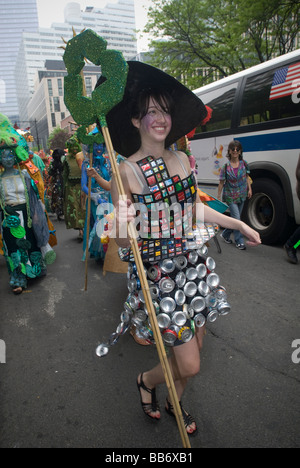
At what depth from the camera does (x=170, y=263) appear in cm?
165

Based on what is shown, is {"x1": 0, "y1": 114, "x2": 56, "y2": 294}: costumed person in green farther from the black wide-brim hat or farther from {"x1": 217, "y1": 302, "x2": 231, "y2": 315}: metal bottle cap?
{"x1": 217, "y1": 302, "x2": 231, "y2": 315}: metal bottle cap

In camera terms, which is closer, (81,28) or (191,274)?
(191,274)

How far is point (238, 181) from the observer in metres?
5.12

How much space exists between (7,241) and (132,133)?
299 centimetres

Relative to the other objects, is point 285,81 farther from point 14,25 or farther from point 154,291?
point 14,25

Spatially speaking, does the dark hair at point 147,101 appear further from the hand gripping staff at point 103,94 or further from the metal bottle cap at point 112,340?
the metal bottle cap at point 112,340

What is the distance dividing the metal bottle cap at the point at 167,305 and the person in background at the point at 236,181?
391 cm

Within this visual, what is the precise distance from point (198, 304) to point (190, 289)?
0.09m

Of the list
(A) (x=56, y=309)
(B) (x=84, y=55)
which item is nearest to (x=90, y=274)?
(A) (x=56, y=309)

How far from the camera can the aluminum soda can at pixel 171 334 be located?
155 cm

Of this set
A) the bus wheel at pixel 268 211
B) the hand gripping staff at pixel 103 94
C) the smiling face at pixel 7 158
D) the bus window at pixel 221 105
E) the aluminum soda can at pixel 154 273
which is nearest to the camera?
the hand gripping staff at pixel 103 94

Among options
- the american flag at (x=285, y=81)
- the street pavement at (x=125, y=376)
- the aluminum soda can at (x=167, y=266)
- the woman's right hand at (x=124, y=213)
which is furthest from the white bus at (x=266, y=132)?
the woman's right hand at (x=124, y=213)

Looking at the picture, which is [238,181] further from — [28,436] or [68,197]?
[28,436]

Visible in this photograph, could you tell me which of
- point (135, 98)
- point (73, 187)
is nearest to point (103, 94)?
point (135, 98)
